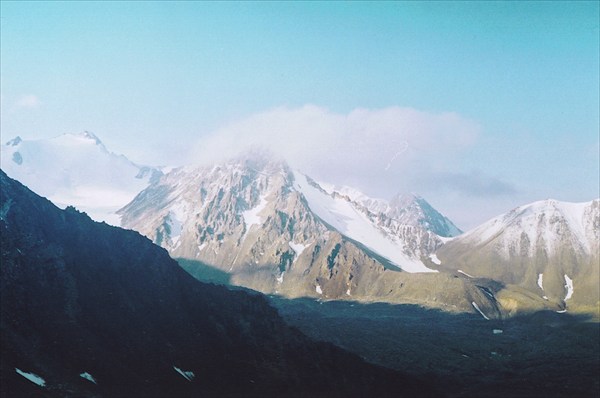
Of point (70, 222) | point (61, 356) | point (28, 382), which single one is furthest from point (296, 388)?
point (70, 222)

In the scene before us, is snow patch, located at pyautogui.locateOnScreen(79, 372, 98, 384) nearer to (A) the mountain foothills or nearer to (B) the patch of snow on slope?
(A) the mountain foothills

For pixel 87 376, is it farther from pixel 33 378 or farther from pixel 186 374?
pixel 186 374

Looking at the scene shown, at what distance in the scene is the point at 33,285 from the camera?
134250 millimetres

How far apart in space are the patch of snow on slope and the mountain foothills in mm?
444

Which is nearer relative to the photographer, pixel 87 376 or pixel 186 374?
pixel 87 376

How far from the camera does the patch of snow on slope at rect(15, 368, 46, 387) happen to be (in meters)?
98.2

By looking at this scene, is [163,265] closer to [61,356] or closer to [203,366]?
[203,366]

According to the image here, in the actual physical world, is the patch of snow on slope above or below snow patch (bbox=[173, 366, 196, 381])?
above

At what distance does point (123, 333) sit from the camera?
139625mm

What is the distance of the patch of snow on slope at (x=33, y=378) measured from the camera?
98188 millimetres

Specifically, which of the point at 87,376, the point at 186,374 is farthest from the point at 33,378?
the point at 186,374

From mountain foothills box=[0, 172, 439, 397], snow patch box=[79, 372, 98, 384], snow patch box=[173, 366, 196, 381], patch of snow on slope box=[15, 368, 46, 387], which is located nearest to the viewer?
patch of snow on slope box=[15, 368, 46, 387]

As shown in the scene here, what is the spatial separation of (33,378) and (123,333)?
4041 cm

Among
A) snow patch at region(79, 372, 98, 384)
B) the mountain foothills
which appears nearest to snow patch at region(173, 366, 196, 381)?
the mountain foothills
